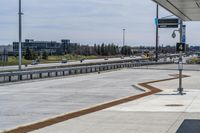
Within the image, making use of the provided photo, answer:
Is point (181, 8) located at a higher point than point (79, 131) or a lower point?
higher

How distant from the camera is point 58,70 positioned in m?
44.4

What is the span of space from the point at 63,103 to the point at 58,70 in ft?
77.0

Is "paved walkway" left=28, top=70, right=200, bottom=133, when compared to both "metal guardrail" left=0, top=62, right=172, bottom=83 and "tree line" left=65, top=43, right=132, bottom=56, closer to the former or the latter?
"metal guardrail" left=0, top=62, right=172, bottom=83

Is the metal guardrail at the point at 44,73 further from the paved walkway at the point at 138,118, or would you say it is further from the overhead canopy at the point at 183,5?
the overhead canopy at the point at 183,5

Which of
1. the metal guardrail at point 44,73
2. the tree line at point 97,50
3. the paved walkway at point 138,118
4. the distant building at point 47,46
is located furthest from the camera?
the tree line at point 97,50

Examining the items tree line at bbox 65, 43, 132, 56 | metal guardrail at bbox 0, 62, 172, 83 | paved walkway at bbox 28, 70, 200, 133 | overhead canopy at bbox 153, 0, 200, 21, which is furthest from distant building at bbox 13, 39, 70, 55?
overhead canopy at bbox 153, 0, 200, 21

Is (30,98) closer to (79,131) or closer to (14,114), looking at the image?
(14,114)

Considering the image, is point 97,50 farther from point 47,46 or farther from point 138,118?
point 138,118

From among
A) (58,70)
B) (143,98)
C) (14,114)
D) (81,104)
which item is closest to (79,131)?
(14,114)

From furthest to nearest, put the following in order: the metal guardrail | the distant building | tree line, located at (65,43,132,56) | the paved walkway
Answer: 1. tree line, located at (65,43,132,56)
2. the distant building
3. the metal guardrail
4. the paved walkway

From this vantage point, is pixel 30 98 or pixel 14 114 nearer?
pixel 14 114

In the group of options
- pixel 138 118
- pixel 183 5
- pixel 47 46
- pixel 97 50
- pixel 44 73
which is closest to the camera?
pixel 183 5

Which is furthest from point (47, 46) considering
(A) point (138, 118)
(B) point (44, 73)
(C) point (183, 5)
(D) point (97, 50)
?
(C) point (183, 5)

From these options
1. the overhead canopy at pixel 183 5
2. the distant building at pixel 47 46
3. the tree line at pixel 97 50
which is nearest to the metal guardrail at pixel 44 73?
the overhead canopy at pixel 183 5
